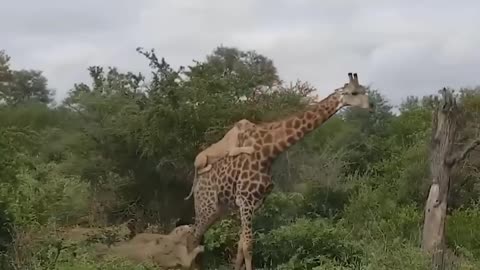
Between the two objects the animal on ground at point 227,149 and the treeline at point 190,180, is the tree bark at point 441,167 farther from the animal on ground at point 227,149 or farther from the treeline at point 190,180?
the animal on ground at point 227,149

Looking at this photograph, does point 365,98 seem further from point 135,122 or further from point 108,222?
point 108,222

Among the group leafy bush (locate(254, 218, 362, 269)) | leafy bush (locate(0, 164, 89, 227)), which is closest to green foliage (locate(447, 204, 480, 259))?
leafy bush (locate(254, 218, 362, 269))

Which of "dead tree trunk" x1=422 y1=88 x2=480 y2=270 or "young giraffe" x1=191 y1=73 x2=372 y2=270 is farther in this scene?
"dead tree trunk" x1=422 y1=88 x2=480 y2=270

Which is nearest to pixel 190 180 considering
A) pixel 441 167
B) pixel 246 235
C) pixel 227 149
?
pixel 227 149

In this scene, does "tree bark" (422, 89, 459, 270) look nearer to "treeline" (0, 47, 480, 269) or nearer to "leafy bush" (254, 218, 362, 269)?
"treeline" (0, 47, 480, 269)

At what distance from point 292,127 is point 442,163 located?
1.84 meters

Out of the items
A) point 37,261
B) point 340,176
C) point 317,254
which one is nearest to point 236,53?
point 340,176

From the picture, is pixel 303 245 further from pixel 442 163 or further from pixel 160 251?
pixel 442 163

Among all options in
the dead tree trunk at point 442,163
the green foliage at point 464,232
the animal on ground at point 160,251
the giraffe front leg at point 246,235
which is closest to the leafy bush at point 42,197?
the animal on ground at point 160,251

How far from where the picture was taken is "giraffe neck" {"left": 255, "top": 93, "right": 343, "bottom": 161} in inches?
400

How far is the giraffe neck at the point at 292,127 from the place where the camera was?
10156 millimetres

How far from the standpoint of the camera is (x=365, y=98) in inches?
403

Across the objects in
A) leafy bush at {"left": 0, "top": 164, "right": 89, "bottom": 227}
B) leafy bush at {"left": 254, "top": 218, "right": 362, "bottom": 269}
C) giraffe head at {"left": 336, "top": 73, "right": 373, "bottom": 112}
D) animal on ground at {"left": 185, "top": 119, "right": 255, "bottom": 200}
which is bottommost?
leafy bush at {"left": 254, "top": 218, "right": 362, "bottom": 269}

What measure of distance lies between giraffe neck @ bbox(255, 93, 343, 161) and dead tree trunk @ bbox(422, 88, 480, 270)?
124cm
